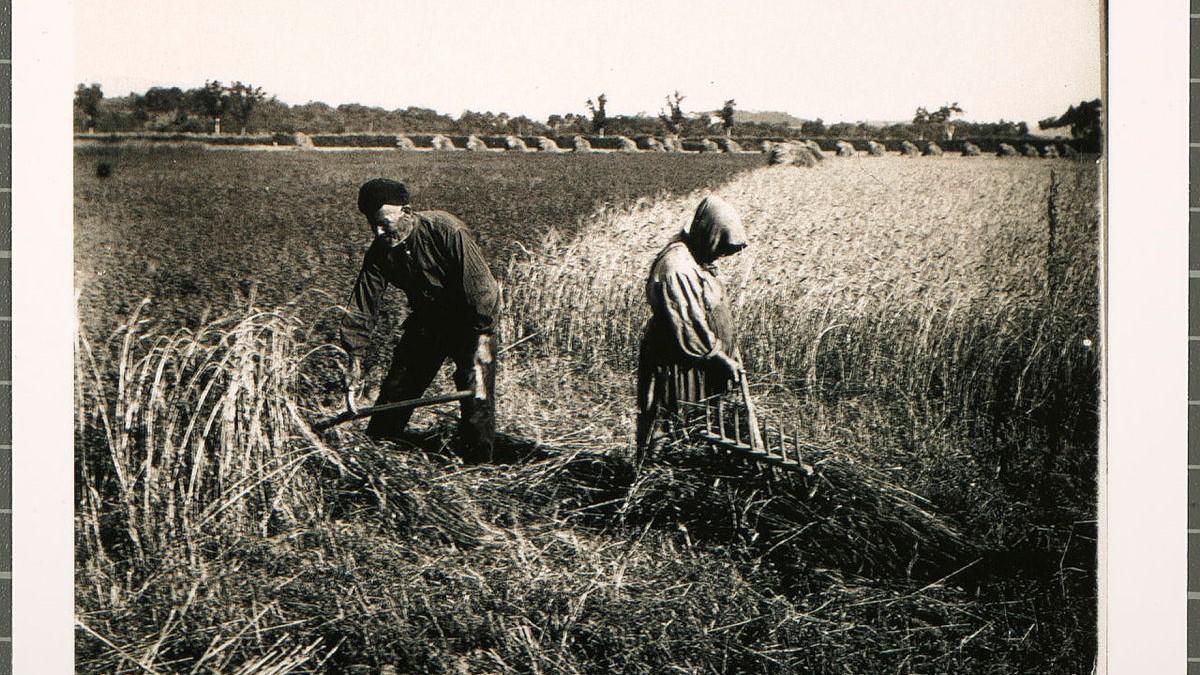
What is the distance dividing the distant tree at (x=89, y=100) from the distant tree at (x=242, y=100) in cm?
46

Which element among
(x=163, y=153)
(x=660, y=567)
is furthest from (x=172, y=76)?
(x=660, y=567)

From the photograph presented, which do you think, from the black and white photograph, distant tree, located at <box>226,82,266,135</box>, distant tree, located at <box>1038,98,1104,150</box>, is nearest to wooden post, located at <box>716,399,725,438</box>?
the black and white photograph

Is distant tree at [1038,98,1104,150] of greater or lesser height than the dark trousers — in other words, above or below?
above

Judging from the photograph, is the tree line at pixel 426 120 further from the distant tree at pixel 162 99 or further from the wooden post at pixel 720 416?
the wooden post at pixel 720 416

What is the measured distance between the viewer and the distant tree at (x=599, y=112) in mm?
4625

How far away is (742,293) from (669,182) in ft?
1.71

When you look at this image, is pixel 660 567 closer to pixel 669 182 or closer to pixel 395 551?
pixel 395 551

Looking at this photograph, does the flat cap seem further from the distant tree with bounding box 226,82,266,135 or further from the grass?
the distant tree with bounding box 226,82,266,135

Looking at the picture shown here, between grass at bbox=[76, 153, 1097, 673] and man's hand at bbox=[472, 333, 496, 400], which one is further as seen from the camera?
man's hand at bbox=[472, 333, 496, 400]

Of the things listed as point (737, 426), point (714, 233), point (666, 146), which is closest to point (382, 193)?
point (666, 146)

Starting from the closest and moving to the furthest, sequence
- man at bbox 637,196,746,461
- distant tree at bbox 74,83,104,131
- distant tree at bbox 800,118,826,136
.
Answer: distant tree at bbox 74,83,104,131
man at bbox 637,196,746,461
distant tree at bbox 800,118,826,136

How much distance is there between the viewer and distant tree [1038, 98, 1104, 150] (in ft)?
15.2

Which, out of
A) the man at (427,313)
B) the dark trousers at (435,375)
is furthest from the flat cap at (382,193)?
the dark trousers at (435,375)

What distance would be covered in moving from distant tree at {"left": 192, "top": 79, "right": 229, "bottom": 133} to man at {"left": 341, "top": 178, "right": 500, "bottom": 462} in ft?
1.96
